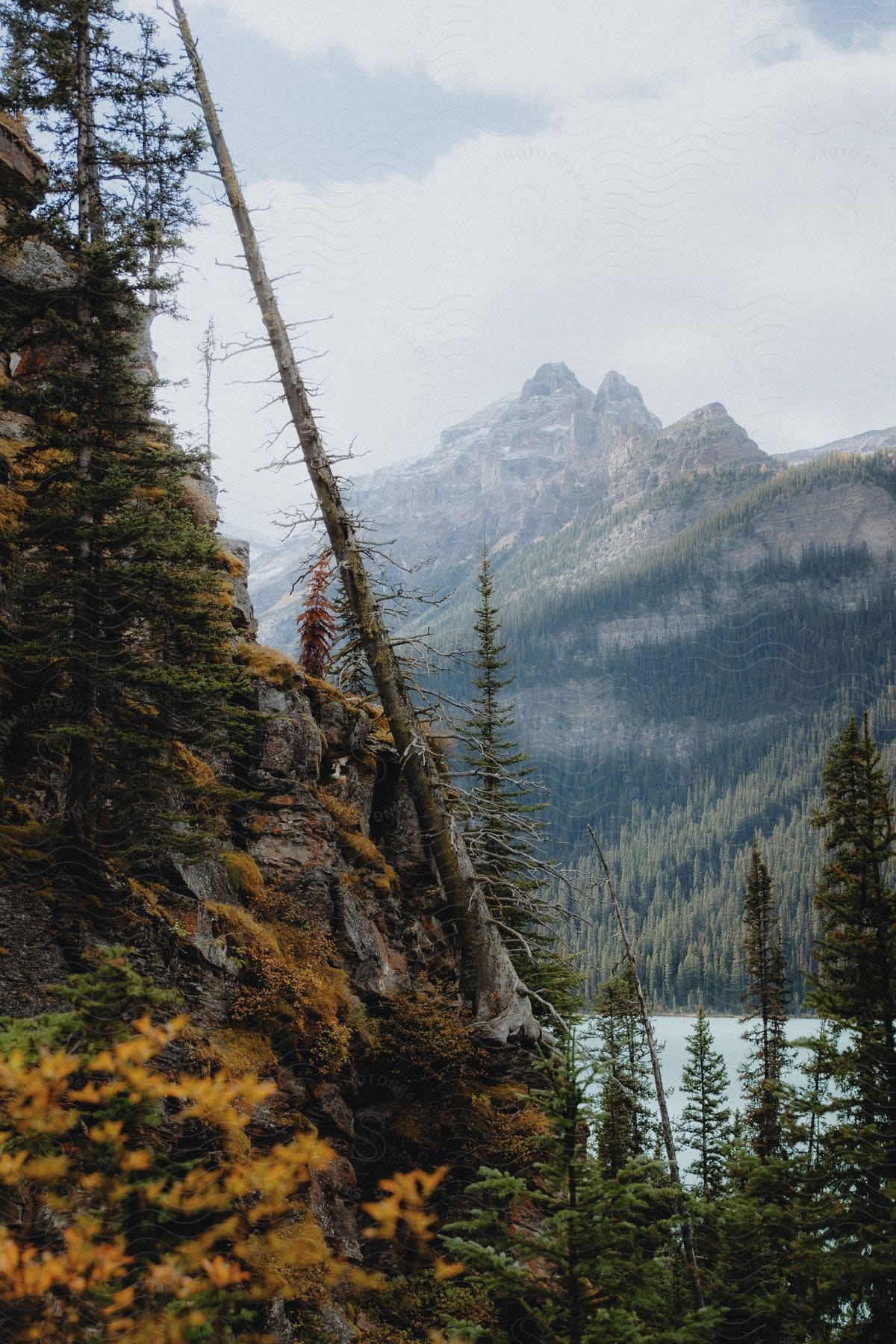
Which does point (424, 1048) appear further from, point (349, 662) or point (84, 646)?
point (84, 646)

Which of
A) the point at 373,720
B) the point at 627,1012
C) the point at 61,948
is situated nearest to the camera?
the point at 61,948

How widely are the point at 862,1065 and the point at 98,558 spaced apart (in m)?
10.3

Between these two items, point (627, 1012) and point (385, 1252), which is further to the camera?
point (627, 1012)

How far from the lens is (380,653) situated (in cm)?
913

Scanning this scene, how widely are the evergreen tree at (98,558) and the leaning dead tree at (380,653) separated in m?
1.11

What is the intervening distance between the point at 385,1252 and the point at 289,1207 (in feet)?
6.24

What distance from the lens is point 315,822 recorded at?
9.96m

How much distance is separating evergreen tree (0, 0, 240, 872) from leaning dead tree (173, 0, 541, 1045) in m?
1.11

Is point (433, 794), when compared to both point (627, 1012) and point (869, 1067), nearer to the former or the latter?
point (869, 1067)

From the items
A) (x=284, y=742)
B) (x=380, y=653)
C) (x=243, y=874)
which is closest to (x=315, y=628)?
(x=284, y=742)

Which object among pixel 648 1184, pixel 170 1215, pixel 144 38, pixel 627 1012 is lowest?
pixel 627 1012

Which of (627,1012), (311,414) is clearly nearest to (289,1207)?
(311,414)

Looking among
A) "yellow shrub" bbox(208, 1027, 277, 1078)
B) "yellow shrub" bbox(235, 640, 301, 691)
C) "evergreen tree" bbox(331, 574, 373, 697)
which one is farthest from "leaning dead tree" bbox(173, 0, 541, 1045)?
"yellow shrub" bbox(208, 1027, 277, 1078)

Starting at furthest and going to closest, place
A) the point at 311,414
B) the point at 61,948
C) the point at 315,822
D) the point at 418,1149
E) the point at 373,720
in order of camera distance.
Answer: the point at 373,720 < the point at 315,822 < the point at 311,414 < the point at 418,1149 < the point at 61,948
